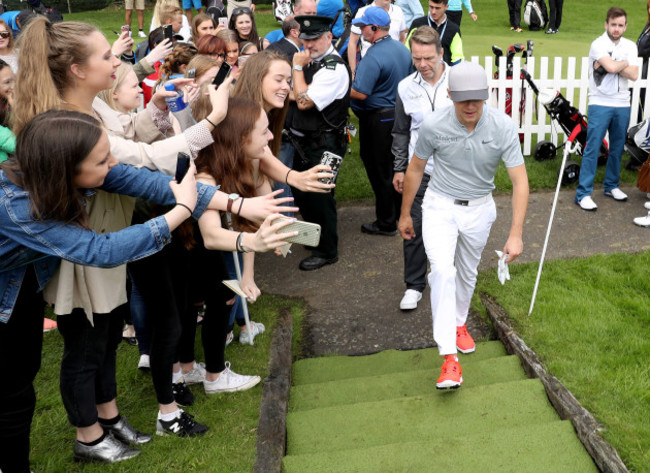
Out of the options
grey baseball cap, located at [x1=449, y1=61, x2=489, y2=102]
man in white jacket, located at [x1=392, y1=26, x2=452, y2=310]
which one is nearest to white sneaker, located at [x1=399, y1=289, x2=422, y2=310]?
man in white jacket, located at [x1=392, y1=26, x2=452, y2=310]

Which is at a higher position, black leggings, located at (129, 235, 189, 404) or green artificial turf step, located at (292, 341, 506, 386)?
black leggings, located at (129, 235, 189, 404)

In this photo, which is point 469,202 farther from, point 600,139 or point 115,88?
point 600,139

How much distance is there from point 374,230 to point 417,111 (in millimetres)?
2029

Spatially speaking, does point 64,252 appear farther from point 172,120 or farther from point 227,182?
point 172,120

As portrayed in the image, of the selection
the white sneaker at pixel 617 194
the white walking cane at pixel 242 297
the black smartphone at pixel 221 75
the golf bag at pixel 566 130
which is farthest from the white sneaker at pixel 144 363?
the white sneaker at pixel 617 194

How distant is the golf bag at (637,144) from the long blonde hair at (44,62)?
21.4ft

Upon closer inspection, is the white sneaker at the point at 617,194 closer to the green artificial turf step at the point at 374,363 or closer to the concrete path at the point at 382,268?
the concrete path at the point at 382,268

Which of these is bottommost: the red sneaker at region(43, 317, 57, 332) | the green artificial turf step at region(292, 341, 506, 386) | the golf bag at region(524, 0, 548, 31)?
the green artificial turf step at region(292, 341, 506, 386)

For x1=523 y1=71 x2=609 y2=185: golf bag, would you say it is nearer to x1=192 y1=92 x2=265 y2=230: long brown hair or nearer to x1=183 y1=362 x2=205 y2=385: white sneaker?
x1=192 y1=92 x2=265 y2=230: long brown hair

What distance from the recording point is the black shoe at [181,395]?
3.98 m

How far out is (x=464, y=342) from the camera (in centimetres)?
469

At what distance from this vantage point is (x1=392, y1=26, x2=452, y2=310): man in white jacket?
5141 mm

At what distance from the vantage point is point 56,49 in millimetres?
3076

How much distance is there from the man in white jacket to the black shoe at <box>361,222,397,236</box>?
1319mm
